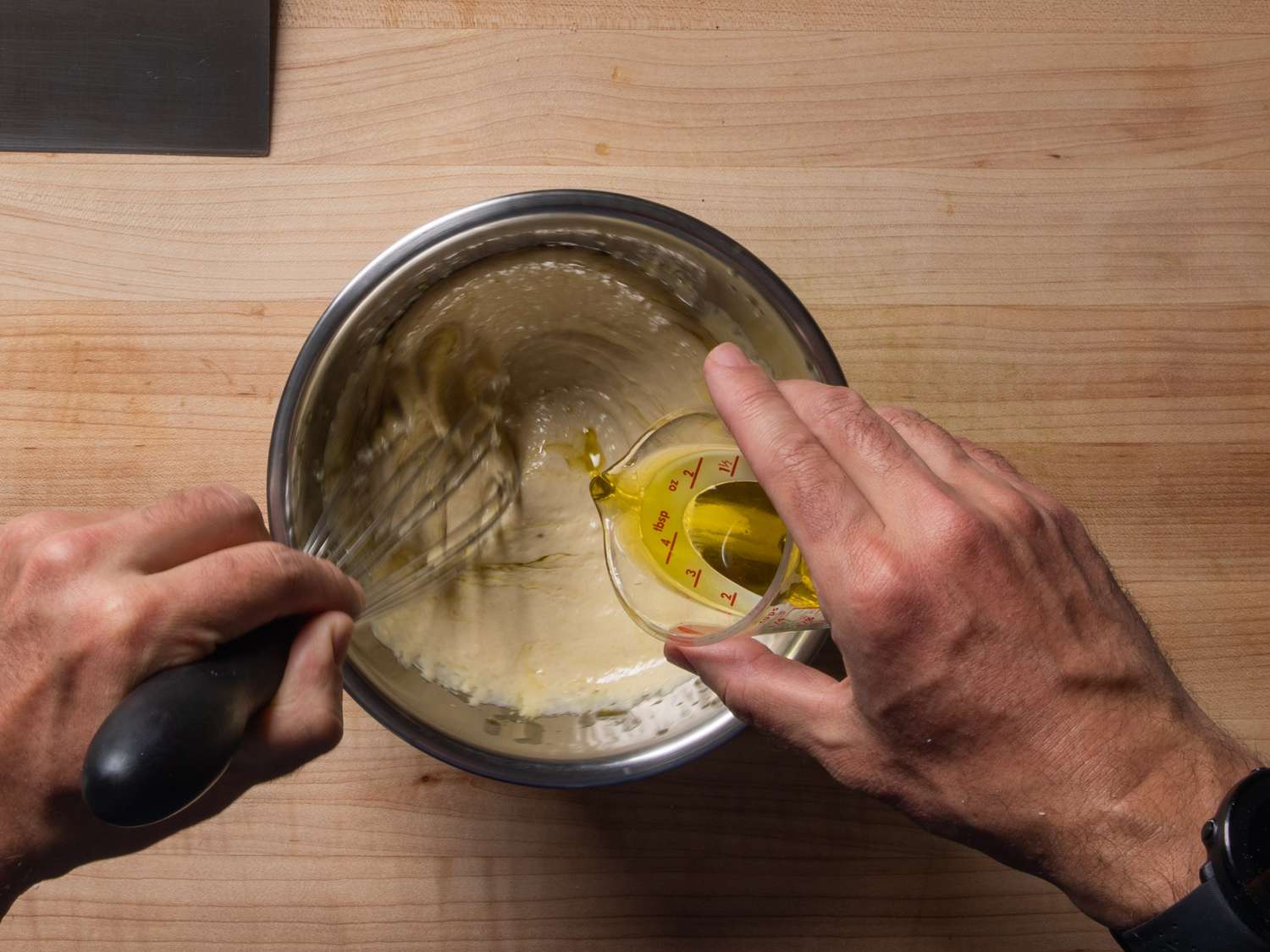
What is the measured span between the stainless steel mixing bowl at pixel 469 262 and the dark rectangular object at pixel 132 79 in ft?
0.69

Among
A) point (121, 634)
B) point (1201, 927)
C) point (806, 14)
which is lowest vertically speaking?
point (1201, 927)

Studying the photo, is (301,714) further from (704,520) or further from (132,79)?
(132,79)

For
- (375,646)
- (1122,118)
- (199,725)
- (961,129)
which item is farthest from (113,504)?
(1122,118)

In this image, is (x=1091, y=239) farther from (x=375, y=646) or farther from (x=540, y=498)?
(x=375, y=646)

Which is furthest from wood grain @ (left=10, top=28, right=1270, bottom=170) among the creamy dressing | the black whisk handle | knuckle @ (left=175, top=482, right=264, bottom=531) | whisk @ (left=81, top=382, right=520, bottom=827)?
the black whisk handle

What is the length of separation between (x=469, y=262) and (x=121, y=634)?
12.8 inches

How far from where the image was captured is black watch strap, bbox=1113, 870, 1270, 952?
0.47 metres

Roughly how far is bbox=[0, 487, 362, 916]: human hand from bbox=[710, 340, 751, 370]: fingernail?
0.77 ft

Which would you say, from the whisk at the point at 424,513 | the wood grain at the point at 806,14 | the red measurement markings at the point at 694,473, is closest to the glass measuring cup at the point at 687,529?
the red measurement markings at the point at 694,473

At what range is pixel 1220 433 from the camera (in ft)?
2.38

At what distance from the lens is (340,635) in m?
0.47

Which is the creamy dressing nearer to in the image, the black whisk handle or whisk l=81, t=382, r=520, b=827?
whisk l=81, t=382, r=520, b=827

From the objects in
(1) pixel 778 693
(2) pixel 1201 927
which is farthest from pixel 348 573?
(2) pixel 1201 927

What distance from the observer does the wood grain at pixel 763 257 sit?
688mm
